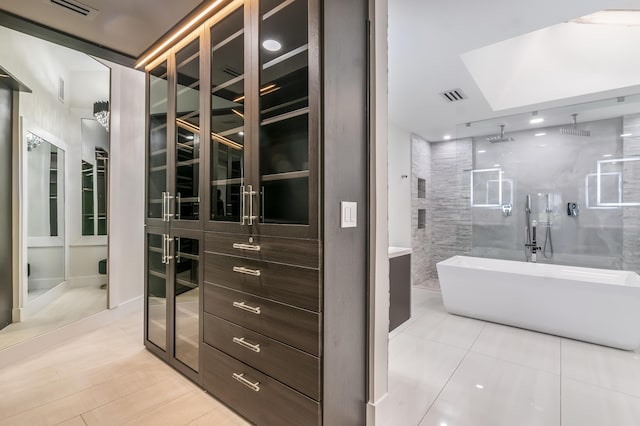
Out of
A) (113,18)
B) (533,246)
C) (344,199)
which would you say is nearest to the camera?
(344,199)

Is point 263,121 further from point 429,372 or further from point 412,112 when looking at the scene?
point 412,112

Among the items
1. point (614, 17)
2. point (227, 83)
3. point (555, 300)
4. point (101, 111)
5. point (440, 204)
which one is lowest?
point (555, 300)

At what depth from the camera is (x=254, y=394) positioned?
1.64 m

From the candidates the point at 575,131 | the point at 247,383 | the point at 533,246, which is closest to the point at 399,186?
the point at 533,246

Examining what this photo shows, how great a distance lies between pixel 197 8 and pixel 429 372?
3.14m

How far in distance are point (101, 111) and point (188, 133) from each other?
2018 millimetres

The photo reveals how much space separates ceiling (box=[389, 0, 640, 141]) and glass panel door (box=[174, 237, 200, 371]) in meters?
2.29

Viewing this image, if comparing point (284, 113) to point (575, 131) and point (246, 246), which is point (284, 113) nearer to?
point (246, 246)

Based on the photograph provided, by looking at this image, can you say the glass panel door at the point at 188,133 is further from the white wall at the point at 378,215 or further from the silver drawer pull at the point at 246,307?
the white wall at the point at 378,215

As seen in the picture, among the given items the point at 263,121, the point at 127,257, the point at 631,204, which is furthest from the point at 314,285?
the point at 631,204

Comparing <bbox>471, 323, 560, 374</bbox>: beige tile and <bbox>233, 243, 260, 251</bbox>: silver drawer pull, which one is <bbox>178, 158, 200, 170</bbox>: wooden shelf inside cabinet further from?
<bbox>471, 323, 560, 374</bbox>: beige tile

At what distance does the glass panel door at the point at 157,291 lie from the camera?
2.39 metres

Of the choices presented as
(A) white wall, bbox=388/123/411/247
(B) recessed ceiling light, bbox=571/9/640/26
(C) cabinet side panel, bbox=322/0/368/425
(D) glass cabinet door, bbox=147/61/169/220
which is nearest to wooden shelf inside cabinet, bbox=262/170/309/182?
(C) cabinet side panel, bbox=322/0/368/425

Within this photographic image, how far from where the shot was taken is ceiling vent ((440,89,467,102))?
11.3 ft
